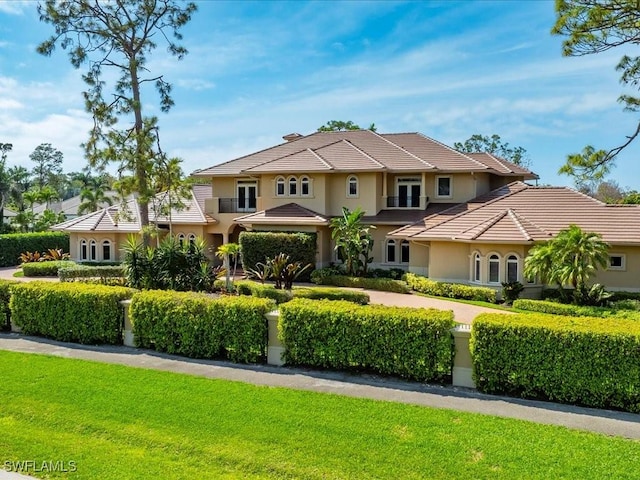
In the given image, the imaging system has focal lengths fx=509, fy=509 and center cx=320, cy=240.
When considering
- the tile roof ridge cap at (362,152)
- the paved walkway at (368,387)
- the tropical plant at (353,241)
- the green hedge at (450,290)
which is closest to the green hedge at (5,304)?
the paved walkway at (368,387)

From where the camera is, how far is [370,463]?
6168 millimetres

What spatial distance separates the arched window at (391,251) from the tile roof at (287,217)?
378 cm

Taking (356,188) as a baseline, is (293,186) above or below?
above

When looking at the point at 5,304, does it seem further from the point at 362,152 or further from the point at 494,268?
the point at 362,152

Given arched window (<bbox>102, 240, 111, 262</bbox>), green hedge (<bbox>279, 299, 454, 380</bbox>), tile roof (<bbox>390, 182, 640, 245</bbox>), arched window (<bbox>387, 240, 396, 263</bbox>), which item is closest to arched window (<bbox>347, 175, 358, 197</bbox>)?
arched window (<bbox>387, 240, 396, 263</bbox>)

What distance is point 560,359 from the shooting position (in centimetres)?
866

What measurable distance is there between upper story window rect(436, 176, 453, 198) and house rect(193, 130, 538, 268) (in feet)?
0.19

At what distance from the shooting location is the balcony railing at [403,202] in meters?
29.7

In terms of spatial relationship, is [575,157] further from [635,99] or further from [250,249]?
[250,249]

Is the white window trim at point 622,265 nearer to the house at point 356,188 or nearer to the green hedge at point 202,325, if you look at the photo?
the house at point 356,188

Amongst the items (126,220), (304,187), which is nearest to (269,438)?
(304,187)

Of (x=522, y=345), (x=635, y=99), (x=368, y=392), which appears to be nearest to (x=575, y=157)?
(x=635, y=99)

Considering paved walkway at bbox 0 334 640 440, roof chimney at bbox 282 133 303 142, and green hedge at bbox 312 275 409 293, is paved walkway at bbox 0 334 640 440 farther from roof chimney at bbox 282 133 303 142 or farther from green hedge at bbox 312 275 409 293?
roof chimney at bbox 282 133 303 142

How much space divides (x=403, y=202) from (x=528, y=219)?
8.05 metres
